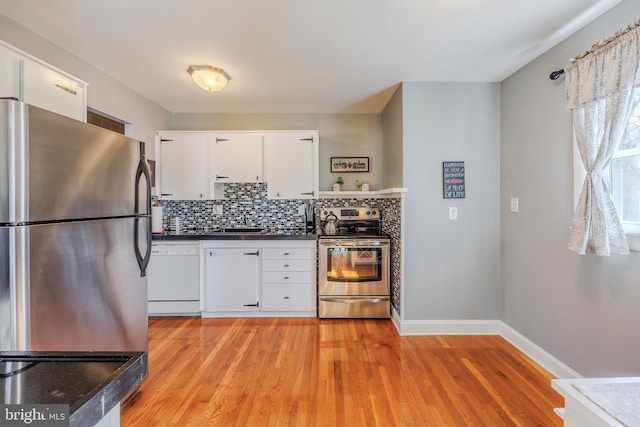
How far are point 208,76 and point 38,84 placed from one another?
116cm

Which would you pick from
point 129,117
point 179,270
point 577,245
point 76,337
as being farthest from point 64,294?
point 577,245

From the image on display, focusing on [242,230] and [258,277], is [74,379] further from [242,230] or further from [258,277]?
[242,230]

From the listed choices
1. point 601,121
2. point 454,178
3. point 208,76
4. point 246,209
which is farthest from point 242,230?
point 601,121

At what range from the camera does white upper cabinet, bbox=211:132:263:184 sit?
362cm

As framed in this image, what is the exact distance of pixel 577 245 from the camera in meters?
1.85

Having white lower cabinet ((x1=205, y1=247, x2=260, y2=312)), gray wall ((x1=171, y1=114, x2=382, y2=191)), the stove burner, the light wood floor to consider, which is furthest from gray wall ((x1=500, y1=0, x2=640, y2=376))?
white lower cabinet ((x1=205, y1=247, x2=260, y2=312))

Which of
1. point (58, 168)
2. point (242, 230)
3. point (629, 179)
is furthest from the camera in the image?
point (242, 230)

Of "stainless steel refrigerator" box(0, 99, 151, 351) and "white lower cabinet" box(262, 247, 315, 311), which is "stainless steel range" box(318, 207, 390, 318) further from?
"stainless steel refrigerator" box(0, 99, 151, 351)

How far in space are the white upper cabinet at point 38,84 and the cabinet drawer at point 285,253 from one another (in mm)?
1990

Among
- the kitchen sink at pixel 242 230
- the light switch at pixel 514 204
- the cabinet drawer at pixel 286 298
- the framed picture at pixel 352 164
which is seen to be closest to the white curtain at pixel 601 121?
the light switch at pixel 514 204

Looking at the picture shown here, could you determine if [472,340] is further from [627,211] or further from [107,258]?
[107,258]

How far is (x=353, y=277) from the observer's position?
3.31m

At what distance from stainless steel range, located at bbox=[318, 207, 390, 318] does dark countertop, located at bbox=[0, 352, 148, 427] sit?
2.57 meters

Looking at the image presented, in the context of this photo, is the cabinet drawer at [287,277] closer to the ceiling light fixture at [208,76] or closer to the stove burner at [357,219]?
the stove burner at [357,219]
